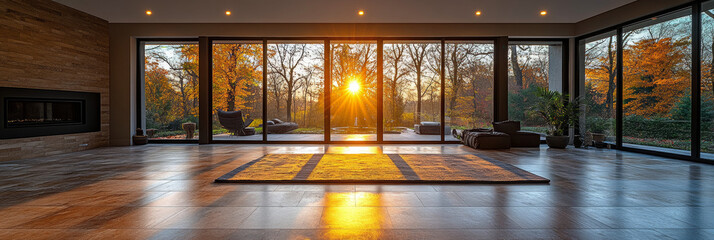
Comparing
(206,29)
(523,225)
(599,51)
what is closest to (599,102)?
(599,51)

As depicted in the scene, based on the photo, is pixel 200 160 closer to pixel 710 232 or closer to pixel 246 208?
pixel 246 208

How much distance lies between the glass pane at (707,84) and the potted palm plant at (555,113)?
90.6 inches

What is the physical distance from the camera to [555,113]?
7.88m

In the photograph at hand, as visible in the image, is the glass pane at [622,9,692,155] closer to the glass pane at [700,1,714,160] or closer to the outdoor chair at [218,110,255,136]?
the glass pane at [700,1,714,160]

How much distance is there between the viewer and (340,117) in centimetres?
875

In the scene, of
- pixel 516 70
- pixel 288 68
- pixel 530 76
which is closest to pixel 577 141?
pixel 530 76

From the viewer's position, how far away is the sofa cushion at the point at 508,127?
7953 mm

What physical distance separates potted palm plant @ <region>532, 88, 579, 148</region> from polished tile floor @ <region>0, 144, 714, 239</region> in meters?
3.08

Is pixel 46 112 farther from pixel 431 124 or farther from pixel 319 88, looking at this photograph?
pixel 431 124

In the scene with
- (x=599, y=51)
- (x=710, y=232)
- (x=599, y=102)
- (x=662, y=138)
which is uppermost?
(x=599, y=51)

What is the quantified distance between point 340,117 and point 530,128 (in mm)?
4907

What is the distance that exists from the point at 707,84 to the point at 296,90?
8.02 metres

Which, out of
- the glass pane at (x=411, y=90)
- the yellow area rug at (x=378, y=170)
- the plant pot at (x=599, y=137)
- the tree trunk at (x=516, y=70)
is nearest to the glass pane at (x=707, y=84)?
the plant pot at (x=599, y=137)

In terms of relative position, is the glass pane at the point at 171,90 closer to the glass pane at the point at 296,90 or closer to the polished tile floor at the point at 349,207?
the glass pane at the point at 296,90
